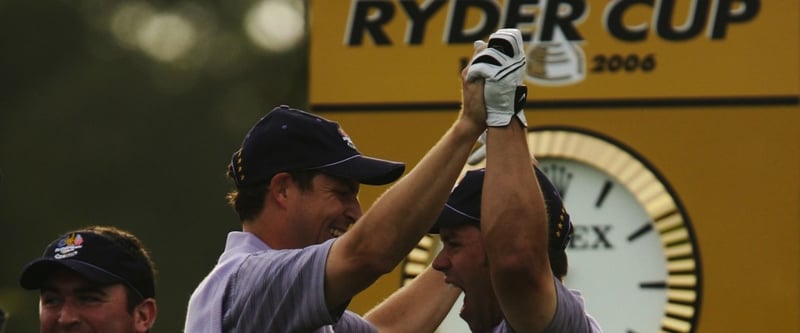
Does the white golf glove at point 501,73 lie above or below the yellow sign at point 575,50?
above

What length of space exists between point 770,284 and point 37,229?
9718 millimetres

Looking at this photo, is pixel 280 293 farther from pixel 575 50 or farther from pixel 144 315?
pixel 575 50

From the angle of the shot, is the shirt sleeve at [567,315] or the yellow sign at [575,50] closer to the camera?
the shirt sleeve at [567,315]

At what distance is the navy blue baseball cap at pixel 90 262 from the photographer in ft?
20.0

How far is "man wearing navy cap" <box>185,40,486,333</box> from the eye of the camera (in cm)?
542

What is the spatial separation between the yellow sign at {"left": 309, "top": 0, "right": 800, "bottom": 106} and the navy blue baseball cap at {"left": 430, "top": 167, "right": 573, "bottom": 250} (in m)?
4.15

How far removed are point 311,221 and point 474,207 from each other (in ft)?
1.47

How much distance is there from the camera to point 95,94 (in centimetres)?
1970

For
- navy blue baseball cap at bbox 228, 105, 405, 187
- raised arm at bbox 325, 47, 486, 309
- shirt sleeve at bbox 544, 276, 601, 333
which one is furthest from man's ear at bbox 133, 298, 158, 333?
shirt sleeve at bbox 544, 276, 601, 333

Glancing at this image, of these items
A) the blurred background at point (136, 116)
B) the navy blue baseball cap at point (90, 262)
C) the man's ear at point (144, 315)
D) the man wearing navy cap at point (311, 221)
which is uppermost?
the man wearing navy cap at point (311, 221)

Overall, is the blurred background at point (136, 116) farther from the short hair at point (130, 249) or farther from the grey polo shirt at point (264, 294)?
the grey polo shirt at point (264, 294)

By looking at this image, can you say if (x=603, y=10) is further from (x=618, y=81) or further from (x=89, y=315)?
(x=89, y=315)

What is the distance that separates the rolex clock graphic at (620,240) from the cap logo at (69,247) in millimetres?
4113

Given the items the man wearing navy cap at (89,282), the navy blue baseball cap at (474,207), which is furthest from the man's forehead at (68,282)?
the navy blue baseball cap at (474,207)
